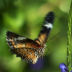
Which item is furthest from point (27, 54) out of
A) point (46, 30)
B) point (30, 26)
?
point (30, 26)

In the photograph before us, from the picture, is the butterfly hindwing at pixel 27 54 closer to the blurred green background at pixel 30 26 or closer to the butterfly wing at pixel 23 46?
the butterfly wing at pixel 23 46

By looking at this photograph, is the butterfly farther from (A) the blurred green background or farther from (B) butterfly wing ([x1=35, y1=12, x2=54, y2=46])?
(A) the blurred green background

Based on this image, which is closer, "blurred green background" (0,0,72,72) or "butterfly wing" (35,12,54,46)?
"butterfly wing" (35,12,54,46)

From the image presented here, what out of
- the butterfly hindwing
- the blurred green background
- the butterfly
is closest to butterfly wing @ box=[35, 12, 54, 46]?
the butterfly

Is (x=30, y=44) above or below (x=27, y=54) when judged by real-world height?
above

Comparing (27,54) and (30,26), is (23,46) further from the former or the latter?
(30,26)

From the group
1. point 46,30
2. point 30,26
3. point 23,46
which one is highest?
point 46,30

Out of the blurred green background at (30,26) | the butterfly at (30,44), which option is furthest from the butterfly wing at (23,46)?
the blurred green background at (30,26)
